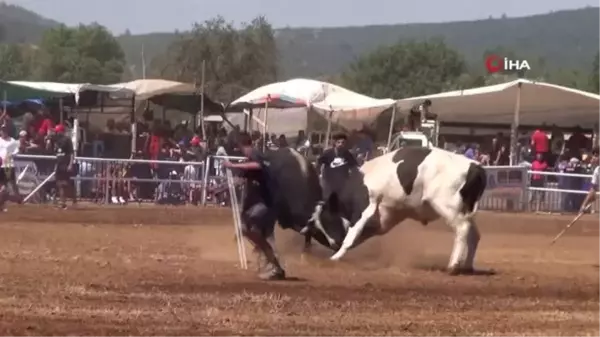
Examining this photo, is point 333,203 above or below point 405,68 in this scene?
below

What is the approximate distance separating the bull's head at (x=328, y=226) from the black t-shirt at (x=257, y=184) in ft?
10.3

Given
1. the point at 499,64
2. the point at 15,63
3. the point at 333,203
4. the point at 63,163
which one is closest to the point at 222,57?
the point at 499,64

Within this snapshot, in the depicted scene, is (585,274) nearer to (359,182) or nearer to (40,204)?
(359,182)

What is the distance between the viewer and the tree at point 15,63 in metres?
93.8

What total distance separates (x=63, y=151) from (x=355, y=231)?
1229 cm

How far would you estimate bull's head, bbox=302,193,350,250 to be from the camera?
19859mm

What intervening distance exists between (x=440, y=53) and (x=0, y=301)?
98541 mm

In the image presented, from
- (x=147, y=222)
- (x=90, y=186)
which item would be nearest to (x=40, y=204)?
(x=90, y=186)

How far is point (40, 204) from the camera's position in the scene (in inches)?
1222

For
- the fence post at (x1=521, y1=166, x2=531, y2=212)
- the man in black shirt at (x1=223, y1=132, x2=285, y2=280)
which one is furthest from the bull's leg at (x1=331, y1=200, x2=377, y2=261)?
the fence post at (x1=521, y1=166, x2=531, y2=212)

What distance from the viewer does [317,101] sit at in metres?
39.3

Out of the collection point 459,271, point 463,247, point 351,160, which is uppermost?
point 351,160

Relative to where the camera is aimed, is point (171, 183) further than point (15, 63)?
No

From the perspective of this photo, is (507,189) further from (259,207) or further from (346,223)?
(259,207)
